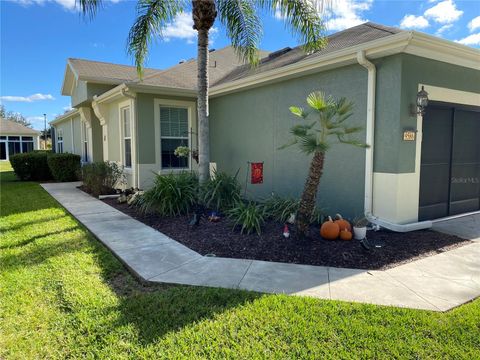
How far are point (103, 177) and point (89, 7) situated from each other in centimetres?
521

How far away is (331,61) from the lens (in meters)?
6.09

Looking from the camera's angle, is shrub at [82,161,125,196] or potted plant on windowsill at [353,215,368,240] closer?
potted plant on windowsill at [353,215,368,240]

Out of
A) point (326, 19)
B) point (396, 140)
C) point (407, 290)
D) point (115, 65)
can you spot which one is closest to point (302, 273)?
point (407, 290)

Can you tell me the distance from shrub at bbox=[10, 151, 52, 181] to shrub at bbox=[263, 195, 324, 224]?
42.3 ft

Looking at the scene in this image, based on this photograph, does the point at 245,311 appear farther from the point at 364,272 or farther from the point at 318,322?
the point at 364,272

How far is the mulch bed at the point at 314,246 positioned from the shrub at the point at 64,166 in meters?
10.2

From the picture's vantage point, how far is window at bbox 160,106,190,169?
9.73 meters

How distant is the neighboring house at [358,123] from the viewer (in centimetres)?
557

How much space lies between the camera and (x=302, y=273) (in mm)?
4109

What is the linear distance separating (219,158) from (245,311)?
7.30m

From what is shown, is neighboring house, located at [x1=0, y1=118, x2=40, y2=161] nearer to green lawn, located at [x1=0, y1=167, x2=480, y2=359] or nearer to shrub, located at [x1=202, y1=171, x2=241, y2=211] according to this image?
shrub, located at [x1=202, y1=171, x2=241, y2=211]

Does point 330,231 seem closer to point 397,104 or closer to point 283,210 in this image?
point 283,210

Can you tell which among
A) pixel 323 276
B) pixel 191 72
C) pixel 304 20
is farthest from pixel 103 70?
pixel 323 276

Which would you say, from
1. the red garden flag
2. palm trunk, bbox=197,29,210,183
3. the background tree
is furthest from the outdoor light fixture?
the background tree
